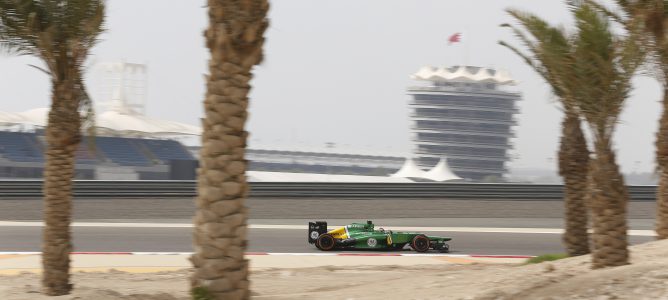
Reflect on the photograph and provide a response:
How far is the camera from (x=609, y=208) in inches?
430

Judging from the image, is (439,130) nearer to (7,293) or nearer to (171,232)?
(171,232)

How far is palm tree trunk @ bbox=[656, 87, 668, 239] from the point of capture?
15.1 metres

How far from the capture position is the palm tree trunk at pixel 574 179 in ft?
49.8

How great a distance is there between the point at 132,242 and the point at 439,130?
161076mm

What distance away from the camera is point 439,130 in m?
179

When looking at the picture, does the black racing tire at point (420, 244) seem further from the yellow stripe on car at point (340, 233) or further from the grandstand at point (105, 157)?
the grandstand at point (105, 157)

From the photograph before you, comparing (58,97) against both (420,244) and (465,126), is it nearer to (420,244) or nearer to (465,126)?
(420,244)

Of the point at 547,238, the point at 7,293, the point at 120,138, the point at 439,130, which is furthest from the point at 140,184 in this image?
the point at 439,130

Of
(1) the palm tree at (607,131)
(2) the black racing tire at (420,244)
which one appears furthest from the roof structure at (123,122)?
(1) the palm tree at (607,131)

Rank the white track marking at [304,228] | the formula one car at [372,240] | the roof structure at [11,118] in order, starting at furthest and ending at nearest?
the roof structure at [11,118]
the white track marking at [304,228]
the formula one car at [372,240]

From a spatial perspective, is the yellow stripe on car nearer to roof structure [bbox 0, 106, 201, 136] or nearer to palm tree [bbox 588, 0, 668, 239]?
palm tree [bbox 588, 0, 668, 239]

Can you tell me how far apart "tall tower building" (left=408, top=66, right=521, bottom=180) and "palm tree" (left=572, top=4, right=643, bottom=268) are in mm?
160613

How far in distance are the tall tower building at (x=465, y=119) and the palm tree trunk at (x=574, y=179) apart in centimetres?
15622

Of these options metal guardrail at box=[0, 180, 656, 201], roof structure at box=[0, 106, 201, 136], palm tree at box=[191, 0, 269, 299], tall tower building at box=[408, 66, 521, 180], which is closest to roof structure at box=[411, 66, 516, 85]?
tall tower building at box=[408, 66, 521, 180]
